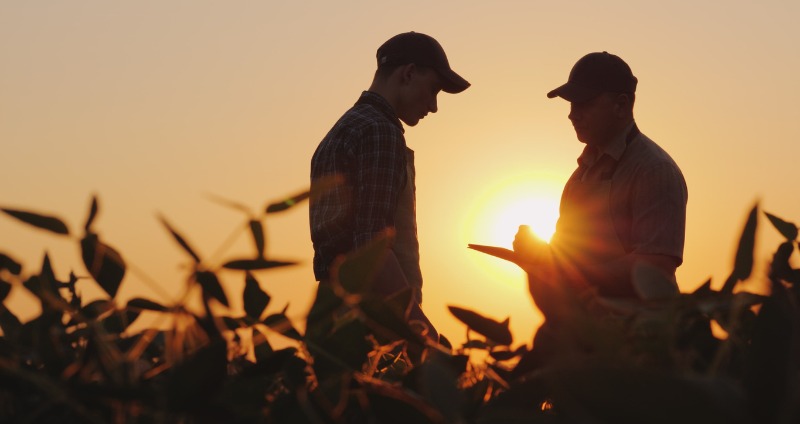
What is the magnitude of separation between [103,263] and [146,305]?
49mm

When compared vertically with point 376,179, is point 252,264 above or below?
below

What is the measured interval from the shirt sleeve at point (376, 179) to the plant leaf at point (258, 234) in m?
3.67

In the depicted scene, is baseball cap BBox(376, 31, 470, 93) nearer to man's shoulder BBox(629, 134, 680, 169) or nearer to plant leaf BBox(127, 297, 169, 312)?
man's shoulder BBox(629, 134, 680, 169)

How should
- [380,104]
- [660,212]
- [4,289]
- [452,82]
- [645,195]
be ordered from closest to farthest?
[4,289], [660,212], [645,195], [380,104], [452,82]

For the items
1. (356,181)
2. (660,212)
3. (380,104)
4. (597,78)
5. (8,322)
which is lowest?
(8,322)

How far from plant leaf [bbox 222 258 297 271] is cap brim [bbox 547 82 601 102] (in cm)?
453

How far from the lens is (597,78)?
5.06 metres

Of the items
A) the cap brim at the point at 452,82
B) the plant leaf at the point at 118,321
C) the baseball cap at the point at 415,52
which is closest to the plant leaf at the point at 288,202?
the plant leaf at the point at 118,321

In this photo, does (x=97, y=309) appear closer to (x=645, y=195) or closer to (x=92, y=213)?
(x=92, y=213)

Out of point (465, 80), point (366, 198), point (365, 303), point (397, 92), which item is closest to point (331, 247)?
point (366, 198)

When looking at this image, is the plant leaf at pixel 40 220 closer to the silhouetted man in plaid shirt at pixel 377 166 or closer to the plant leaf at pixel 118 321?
the plant leaf at pixel 118 321

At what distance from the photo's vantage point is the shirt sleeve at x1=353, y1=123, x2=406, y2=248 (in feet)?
14.5

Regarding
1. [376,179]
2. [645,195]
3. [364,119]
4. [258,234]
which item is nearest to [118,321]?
[258,234]

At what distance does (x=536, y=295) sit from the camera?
0.68 meters
